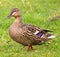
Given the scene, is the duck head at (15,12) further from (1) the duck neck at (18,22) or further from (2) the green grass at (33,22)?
(2) the green grass at (33,22)

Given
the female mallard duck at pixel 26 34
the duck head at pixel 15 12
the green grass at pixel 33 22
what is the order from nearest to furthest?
1. the female mallard duck at pixel 26 34
2. the green grass at pixel 33 22
3. the duck head at pixel 15 12

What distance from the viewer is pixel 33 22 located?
12516 millimetres

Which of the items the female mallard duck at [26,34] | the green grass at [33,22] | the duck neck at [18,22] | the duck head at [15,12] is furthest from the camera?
the duck head at [15,12]

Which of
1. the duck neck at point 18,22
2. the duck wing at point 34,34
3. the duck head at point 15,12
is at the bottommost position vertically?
the duck wing at point 34,34

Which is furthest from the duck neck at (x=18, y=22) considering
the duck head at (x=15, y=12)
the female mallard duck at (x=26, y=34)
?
the duck head at (x=15, y=12)

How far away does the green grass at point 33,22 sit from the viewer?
31.4 feet

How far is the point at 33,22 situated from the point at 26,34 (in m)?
2.95

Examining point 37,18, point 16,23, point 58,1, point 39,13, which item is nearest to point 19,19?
point 16,23

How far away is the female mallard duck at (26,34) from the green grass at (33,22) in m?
0.25

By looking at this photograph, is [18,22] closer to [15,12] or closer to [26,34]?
[15,12]

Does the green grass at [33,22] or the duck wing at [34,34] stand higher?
the duck wing at [34,34]

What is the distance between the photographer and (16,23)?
385 inches

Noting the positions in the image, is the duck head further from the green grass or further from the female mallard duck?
the green grass

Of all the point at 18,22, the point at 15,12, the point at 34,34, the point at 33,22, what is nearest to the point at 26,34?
the point at 34,34
